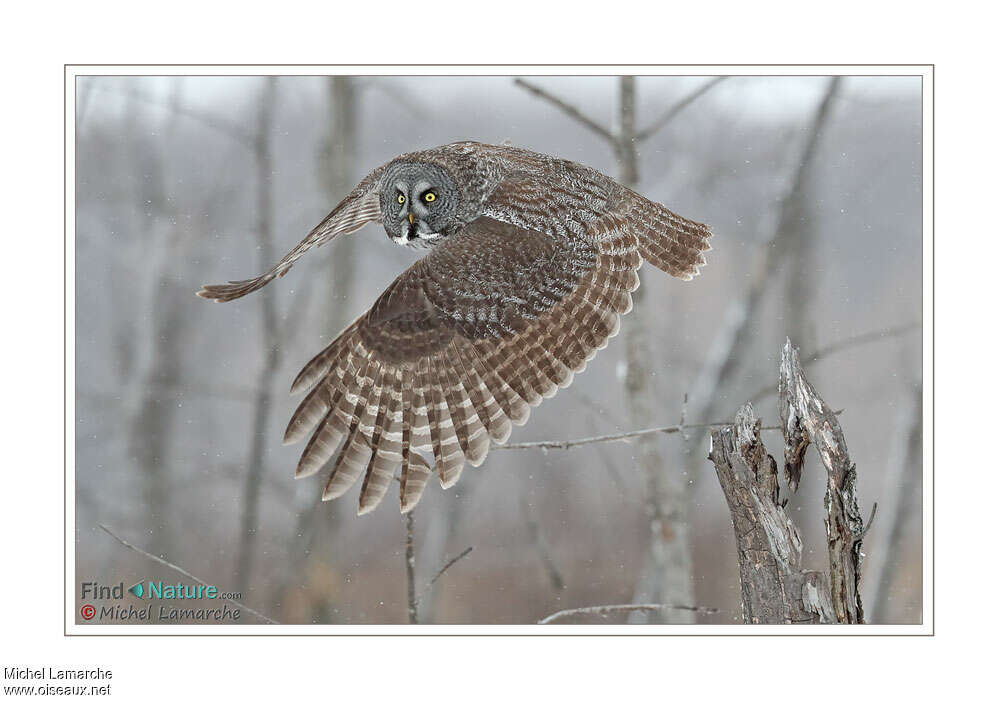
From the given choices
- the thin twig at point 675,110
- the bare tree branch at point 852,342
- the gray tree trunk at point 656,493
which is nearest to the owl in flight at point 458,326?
the thin twig at point 675,110

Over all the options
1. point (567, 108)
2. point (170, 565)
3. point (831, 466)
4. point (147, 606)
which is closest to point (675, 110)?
point (567, 108)

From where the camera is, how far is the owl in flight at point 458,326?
2.52 m

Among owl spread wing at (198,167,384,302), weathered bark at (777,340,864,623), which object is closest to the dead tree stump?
weathered bark at (777,340,864,623)

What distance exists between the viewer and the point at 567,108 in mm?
2758

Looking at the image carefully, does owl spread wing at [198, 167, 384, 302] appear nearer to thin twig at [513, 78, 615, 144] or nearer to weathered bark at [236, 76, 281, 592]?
weathered bark at [236, 76, 281, 592]

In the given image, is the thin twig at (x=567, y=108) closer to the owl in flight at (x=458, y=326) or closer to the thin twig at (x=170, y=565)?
the owl in flight at (x=458, y=326)

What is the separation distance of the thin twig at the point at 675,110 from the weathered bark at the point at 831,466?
3.51ft

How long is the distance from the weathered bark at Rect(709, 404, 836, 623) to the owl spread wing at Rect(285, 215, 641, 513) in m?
0.66

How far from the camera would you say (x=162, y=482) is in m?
3.13

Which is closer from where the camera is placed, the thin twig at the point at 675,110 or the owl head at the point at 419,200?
the owl head at the point at 419,200

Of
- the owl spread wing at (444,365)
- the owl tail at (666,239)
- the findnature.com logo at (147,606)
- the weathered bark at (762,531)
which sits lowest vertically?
the findnature.com logo at (147,606)

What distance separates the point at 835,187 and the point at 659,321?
870 millimetres

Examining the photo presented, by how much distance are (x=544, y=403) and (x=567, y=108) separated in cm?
112
